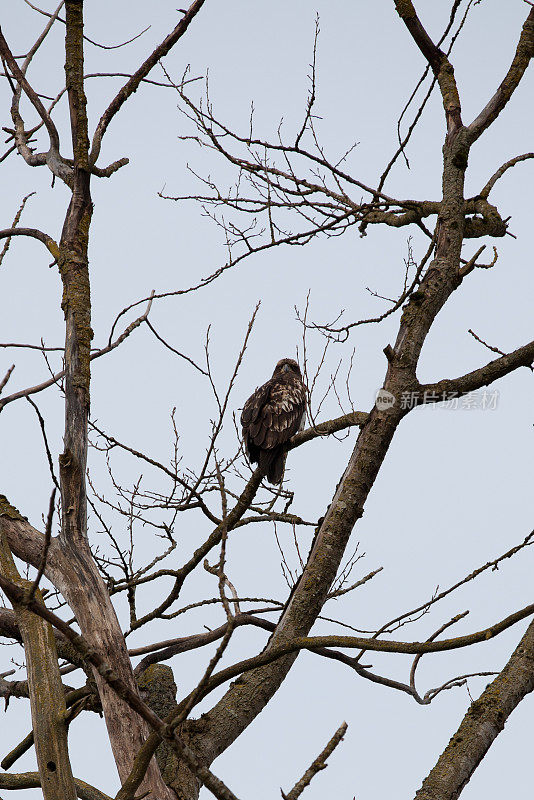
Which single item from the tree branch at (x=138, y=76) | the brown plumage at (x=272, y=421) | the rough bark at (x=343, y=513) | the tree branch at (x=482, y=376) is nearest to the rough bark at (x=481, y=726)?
the rough bark at (x=343, y=513)

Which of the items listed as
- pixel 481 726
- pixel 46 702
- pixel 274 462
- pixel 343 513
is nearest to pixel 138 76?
pixel 343 513

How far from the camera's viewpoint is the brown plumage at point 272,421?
19.3 ft

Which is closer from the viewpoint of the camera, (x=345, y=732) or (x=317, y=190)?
A: (x=345, y=732)

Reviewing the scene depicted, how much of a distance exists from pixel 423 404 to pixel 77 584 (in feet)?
5.68

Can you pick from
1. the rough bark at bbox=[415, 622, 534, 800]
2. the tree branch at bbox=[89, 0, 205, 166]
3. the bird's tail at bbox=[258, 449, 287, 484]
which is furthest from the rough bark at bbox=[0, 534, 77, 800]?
the bird's tail at bbox=[258, 449, 287, 484]

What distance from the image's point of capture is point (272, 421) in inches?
238

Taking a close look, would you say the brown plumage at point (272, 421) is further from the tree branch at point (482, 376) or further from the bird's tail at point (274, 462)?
the tree branch at point (482, 376)

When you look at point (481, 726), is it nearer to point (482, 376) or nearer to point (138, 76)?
point (482, 376)

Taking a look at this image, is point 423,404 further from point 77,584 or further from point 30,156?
point 30,156

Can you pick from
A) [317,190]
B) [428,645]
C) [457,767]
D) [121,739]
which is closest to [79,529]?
[121,739]

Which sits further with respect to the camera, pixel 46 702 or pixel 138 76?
pixel 138 76

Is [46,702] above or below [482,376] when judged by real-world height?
below

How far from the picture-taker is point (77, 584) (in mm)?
3062

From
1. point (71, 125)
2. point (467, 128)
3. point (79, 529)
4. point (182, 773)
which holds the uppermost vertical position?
Result: point (71, 125)
